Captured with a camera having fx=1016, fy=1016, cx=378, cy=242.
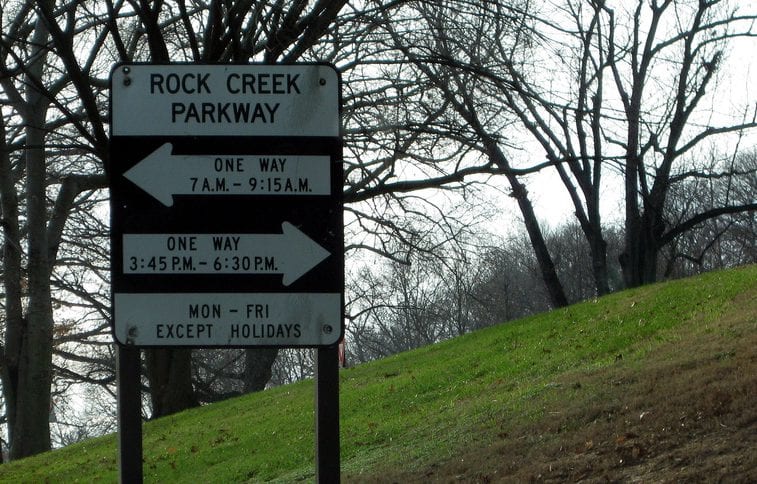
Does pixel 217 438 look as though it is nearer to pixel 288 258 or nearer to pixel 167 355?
pixel 167 355

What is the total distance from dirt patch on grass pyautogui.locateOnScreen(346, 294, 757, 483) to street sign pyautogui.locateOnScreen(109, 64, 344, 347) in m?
4.20

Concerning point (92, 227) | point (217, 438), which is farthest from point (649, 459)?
point (92, 227)

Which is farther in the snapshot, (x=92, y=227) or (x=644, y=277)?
(x=644, y=277)

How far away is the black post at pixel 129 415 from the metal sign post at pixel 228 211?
0.74 ft

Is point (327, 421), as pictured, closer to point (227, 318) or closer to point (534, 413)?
point (227, 318)

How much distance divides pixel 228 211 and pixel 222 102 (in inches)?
15.5

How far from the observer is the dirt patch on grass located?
23.4 ft

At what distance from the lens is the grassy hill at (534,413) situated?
25.1 ft

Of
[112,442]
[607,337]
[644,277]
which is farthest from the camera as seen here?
[644,277]

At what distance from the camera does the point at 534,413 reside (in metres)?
9.55

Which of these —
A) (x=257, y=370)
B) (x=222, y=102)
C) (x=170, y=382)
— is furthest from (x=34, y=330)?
(x=222, y=102)

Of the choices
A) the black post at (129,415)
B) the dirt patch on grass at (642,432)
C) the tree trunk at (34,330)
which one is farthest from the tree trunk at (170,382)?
the black post at (129,415)

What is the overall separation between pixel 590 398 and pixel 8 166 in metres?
15.8

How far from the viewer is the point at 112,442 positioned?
18234mm
